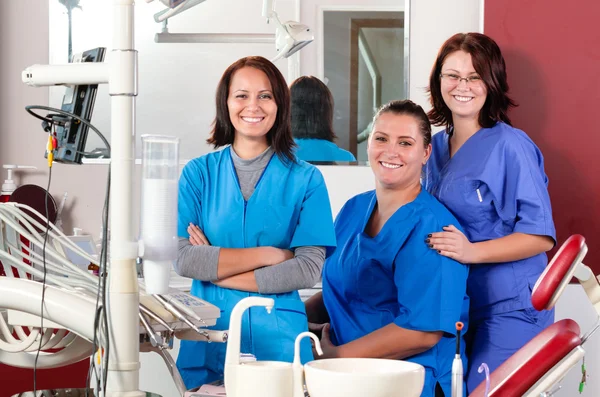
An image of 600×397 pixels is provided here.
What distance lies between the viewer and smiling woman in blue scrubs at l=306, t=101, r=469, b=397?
175 cm

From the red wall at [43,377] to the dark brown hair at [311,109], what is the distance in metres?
1.00

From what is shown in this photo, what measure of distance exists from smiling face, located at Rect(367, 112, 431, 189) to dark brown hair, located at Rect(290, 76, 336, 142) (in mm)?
637

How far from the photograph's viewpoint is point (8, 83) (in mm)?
2566

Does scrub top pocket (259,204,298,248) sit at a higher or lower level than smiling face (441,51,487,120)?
lower

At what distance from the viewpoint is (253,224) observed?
5.48 ft

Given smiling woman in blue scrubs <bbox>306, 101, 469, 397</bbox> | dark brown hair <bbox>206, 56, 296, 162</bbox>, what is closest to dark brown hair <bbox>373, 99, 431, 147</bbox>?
smiling woman in blue scrubs <bbox>306, 101, 469, 397</bbox>

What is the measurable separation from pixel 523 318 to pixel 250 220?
76 centimetres

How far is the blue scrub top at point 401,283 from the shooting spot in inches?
68.9

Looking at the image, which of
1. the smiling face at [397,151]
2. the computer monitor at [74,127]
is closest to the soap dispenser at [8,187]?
the smiling face at [397,151]

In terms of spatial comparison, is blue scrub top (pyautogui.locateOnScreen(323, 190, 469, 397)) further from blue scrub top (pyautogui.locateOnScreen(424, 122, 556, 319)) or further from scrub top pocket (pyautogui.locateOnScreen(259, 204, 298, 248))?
scrub top pocket (pyautogui.locateOnScreen(259, 204, 298, 248))

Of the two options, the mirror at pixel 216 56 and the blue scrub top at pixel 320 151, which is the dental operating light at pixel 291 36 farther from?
the blue scrub top at pixel 320 151

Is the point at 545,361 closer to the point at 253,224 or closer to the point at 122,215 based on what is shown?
the point at 253,224

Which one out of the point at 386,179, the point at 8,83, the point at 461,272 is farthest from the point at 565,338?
the point at 8,83

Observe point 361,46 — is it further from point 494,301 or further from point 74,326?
point 74,326
